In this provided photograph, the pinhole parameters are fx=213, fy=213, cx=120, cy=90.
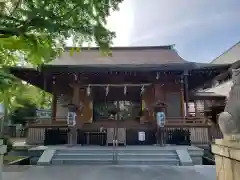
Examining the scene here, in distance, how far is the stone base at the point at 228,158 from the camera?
2.25 metres

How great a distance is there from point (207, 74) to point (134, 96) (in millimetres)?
4007

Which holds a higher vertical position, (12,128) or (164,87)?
(164,87)

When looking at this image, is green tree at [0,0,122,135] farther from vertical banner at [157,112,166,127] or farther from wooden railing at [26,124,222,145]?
wooden railing at [26,124,222,145]

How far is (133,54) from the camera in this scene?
48.6ft

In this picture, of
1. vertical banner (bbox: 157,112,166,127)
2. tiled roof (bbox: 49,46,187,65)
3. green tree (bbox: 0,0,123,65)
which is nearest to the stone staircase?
vertical banner (bbox: 157,112,166,127)

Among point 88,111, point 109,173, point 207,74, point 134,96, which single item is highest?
point 207,74

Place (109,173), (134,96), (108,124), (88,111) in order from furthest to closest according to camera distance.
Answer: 1. (134,96)
2. (88,111)
3. (108,124)
4. (109,173)

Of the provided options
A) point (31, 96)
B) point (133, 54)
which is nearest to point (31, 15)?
Result: point (31, 96)

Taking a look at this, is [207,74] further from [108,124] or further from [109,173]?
[109,173]

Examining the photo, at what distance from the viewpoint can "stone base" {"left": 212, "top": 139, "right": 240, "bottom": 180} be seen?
88.4 inches

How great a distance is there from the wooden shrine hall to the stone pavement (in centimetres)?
361

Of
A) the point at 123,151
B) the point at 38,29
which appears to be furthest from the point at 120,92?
the point at 38,29

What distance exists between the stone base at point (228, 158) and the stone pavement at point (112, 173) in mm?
2402

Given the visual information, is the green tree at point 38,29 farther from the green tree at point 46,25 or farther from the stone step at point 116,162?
the stone step at point 116,162
